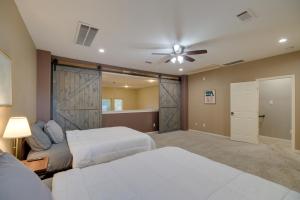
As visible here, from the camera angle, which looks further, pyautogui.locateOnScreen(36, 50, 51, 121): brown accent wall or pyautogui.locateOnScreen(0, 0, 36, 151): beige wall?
pyautogui.locateOnScreen(36, 50, 51, 121): brown accent wall

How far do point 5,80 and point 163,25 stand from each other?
7.56ft

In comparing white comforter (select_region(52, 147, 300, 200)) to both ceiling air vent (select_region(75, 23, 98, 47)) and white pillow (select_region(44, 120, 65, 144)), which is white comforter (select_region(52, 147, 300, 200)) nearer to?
white pillow (select_region(44, 120, 65, 144))

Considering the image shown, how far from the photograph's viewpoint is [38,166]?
5.88ft

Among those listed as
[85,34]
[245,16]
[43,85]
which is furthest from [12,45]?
[245,16]

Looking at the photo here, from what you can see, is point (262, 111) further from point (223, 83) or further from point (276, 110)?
point (223, 83)

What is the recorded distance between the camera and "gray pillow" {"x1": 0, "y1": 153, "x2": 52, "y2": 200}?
2.50 feet

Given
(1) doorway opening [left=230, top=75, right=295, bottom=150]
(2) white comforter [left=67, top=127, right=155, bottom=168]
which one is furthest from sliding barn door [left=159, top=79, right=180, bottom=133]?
(2) white comforter [left=67, top=127, right=155, bottom=168]

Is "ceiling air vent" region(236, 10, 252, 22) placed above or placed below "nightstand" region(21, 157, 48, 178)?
above

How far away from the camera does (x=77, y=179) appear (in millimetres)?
1299

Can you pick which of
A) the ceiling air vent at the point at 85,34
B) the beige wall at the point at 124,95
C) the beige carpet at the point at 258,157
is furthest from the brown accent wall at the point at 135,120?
the beige wall at the point at 124,95

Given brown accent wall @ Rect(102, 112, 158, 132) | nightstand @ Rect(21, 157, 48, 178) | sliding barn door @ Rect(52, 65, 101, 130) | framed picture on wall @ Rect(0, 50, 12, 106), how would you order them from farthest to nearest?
brown accent wall @ Rect(102, 112, 158, 132) → sliding barn door @ Rect(52, 65, 101, 130) → nightstand @ Rect(21, 157, 48, 178) → framed picture on wall @ Rect(0, 50, 12, 106)

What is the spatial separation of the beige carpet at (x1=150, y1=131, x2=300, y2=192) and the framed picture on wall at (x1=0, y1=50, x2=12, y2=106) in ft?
12.5

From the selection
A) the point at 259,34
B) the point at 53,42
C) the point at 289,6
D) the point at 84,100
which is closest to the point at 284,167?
the point at 259,34

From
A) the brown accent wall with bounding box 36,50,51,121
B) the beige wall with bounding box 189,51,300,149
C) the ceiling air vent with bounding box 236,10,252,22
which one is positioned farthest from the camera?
the beige wall with bounding box 189,51,300,149
